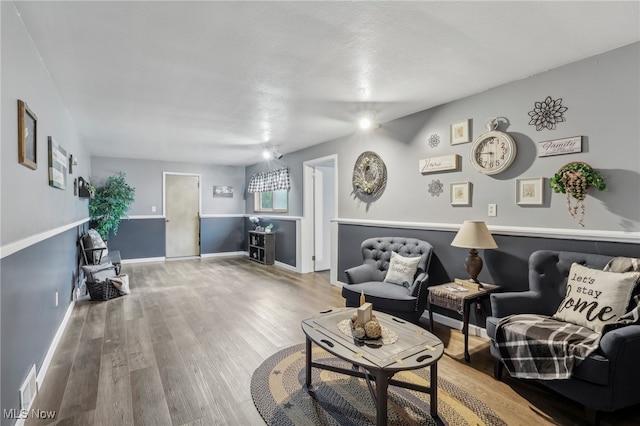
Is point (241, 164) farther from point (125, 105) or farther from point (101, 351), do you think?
point (101, 351)

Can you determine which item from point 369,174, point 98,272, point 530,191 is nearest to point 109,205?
point 98,272

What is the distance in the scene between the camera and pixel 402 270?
333 cm

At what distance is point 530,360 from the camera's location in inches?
77.3

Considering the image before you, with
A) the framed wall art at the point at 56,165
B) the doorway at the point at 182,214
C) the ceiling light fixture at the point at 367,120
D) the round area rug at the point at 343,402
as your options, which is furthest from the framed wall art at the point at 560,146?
the doorway at the point at 182,214

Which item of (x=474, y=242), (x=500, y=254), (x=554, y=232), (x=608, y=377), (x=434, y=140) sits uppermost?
(x=434, y=140)

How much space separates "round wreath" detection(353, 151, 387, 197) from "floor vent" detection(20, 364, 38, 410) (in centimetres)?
366

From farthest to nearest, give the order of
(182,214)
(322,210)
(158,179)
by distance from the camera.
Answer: (182,214)
(158,179)
(322,210)

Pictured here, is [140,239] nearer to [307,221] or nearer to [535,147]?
[307,221]

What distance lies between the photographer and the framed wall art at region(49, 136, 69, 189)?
267 cm

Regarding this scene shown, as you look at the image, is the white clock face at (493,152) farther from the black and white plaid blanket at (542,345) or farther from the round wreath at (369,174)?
the black and white plaid blanket at (542,345)

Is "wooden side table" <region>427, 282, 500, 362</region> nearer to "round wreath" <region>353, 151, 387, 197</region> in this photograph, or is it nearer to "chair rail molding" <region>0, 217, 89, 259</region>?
"round wreath" <region>353, 151, 387, 197</region>

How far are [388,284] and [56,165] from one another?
3373 millimetres

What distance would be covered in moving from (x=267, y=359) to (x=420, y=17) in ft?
8.76

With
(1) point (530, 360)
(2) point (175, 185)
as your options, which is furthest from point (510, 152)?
(2) point (175, 185)
